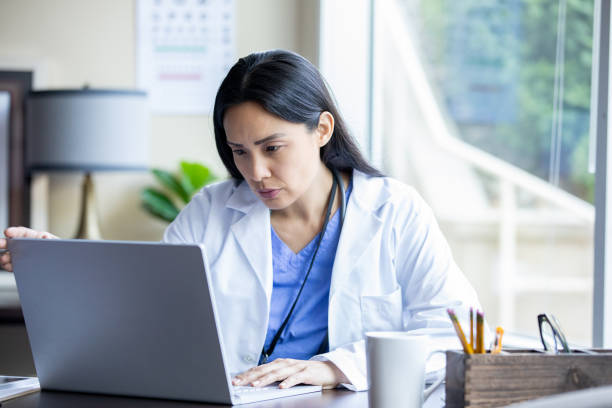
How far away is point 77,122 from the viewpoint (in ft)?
8.18

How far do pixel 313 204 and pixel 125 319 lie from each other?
2.41 feet

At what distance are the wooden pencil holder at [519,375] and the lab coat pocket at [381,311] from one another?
25.0 inches

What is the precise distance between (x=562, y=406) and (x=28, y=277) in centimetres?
79

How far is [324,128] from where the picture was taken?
1.62 m

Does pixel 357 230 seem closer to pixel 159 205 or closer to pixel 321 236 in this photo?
pixel 321 236

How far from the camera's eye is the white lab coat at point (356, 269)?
1.52 m

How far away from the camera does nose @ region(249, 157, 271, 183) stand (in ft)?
4.83

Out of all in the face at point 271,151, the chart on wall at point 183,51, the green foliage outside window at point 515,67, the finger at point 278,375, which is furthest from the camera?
the green foliage outside window at point 515,67

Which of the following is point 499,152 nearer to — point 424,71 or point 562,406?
point 424,71

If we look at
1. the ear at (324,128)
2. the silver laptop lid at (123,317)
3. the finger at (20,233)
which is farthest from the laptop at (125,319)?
the ear at (324,128)

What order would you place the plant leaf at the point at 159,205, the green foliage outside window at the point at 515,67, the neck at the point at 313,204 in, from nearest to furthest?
the neck at the point at 313,204 < the plant leaf at the point at 159,205 < the green foliage outside window at the point at 515,67

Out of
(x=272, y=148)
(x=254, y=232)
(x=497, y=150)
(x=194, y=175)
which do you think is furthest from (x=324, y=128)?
(x=497, y=150)

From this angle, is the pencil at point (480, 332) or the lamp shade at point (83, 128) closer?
the pencil at point (480, 332)

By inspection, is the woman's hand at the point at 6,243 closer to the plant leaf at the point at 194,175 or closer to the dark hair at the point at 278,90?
the dark hair at the point at 278,90
